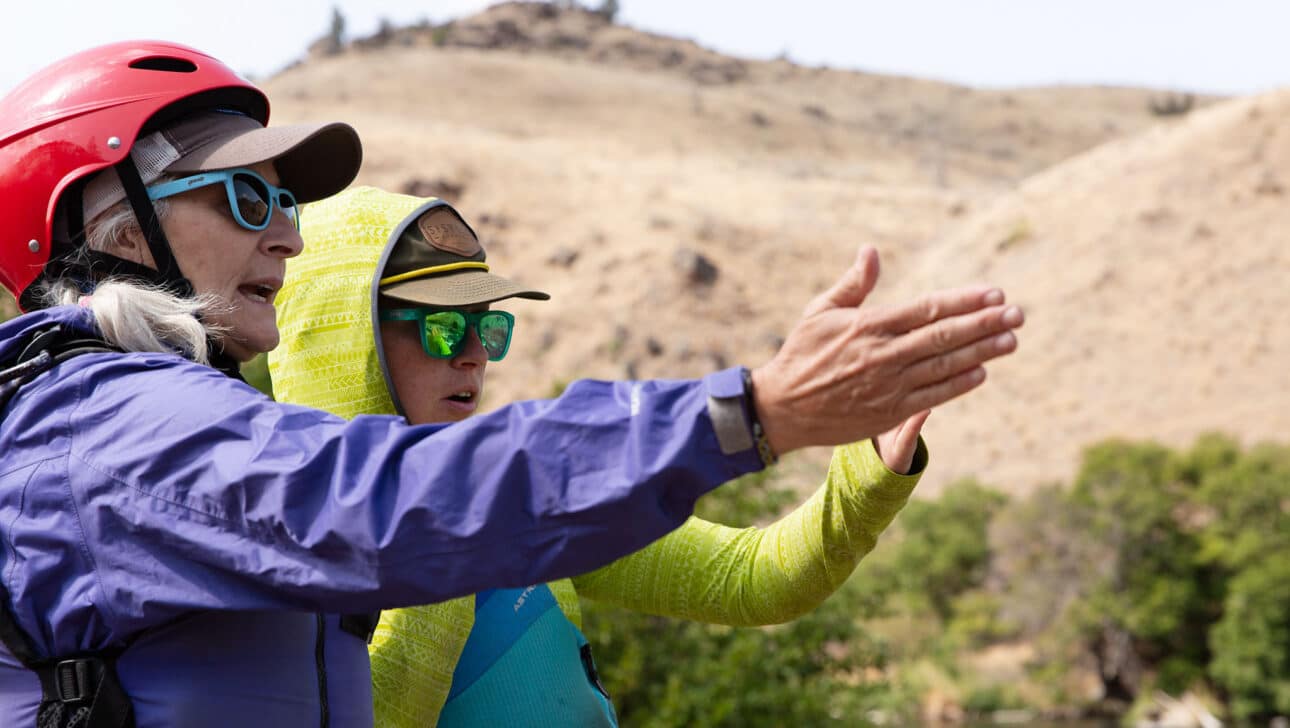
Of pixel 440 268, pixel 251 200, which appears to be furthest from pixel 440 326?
pixel 251 200

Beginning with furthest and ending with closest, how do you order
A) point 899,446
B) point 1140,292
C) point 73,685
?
1. point 1140,292
2. point 899,446
3. point 73,685

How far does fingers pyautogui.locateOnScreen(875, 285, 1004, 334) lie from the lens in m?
1.46

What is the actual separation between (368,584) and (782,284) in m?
52.2

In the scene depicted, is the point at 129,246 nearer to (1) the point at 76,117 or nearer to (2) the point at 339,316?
(1) the point at 76,117

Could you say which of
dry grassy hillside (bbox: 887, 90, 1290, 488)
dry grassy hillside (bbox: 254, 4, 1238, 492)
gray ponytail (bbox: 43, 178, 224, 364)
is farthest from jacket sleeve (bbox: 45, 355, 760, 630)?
dry grassy hillside (bbox: 887, 90, 1290, 488)

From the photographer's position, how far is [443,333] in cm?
269

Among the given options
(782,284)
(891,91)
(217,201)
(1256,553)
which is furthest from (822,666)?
(891,91)

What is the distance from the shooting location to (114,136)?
6.79ft

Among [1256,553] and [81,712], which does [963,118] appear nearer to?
[1256,553]

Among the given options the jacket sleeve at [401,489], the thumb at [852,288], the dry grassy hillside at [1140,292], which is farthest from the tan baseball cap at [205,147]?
the dry grassy hillside at [1140,292]

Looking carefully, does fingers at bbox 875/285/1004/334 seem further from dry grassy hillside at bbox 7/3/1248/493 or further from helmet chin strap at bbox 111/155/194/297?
dry grassy hillside at bbox 7/3/1248/493

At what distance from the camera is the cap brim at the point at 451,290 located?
8.58ft

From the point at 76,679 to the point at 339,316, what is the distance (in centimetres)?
112

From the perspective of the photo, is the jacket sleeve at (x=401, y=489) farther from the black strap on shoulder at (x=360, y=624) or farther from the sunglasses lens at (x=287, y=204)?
the sunglasses lens at (x=287, y=204)
